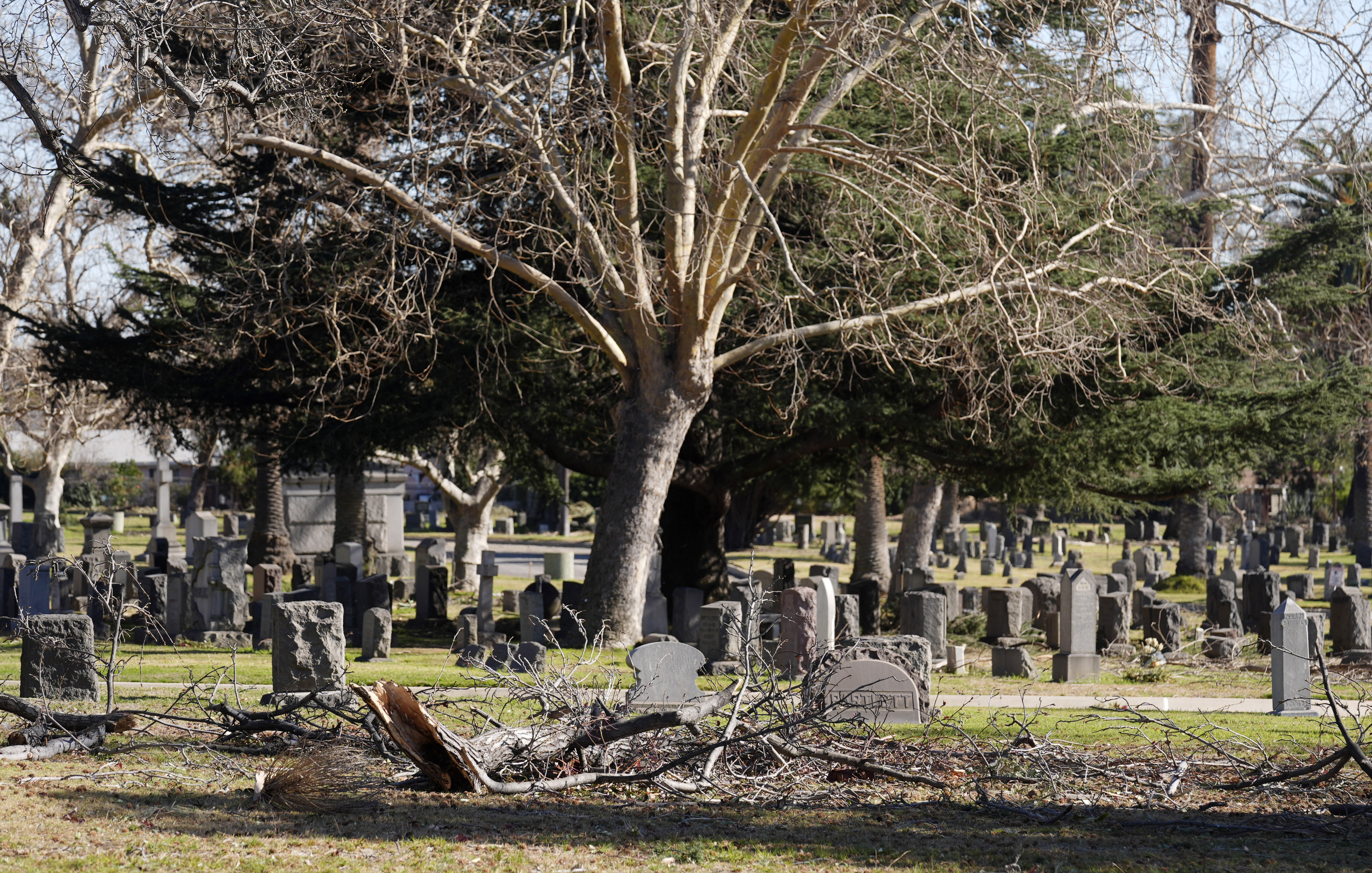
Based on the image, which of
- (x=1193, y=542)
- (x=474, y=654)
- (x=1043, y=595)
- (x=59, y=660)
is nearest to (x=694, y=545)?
(x=1043, y=595)

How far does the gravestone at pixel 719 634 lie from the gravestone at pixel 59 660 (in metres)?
5.51

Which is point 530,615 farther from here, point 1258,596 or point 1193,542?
point 1193,542

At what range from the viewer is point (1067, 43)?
13578mm

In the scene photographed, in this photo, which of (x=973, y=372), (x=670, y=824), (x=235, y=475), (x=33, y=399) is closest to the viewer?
(x=670, y=824)

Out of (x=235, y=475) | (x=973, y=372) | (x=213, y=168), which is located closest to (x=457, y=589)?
(x=213, y=168)

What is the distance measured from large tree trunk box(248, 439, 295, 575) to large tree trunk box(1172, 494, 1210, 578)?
61.1ft

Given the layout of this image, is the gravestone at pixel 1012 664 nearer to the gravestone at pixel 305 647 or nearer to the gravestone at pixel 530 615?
the gravestone at pixel 530 615

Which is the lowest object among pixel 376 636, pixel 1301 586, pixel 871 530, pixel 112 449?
pixel 376 636

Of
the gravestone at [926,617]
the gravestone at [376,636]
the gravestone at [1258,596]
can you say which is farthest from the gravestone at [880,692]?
the gravestone at [1258,596]

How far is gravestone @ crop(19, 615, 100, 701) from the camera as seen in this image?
1016cm

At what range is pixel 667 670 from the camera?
952 centimetres

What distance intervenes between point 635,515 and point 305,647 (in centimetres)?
515

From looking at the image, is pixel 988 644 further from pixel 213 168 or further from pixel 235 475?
pixel 235 475

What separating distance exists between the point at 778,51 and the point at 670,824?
884 cm
